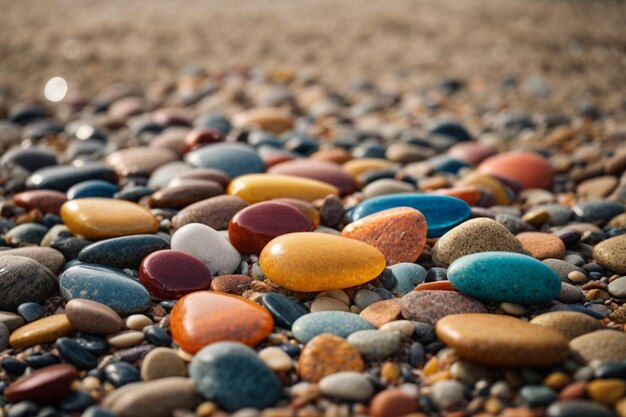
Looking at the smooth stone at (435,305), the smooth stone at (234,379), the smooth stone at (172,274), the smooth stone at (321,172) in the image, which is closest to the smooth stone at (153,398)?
the smooth stone at (234,379)

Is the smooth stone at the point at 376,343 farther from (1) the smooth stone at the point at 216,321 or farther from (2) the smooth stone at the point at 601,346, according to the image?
(2) the smooth stone at the point at 601,346

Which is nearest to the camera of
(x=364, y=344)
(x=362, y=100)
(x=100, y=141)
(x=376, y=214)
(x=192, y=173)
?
(x=364, y=344)

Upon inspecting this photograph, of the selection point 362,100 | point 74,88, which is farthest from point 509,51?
point 74,88

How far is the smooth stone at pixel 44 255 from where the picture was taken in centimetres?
248

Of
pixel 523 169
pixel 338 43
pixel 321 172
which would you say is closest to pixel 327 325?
pixel 321 172

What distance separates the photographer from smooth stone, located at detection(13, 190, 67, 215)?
3.05m

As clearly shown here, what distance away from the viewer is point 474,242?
8.13ft

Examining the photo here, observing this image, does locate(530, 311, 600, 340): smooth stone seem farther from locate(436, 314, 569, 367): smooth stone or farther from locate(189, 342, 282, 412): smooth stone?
locate(189, 342, 282, 412): smooth stone

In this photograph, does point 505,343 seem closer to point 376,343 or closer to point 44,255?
point 376,343

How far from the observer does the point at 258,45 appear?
21.8ft

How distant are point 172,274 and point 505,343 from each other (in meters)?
1.34

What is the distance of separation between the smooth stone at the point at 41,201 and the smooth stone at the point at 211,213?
28.7 inches

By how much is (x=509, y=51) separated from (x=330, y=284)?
5.04m

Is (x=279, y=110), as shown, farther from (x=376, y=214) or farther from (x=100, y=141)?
(x=376, y=214)
